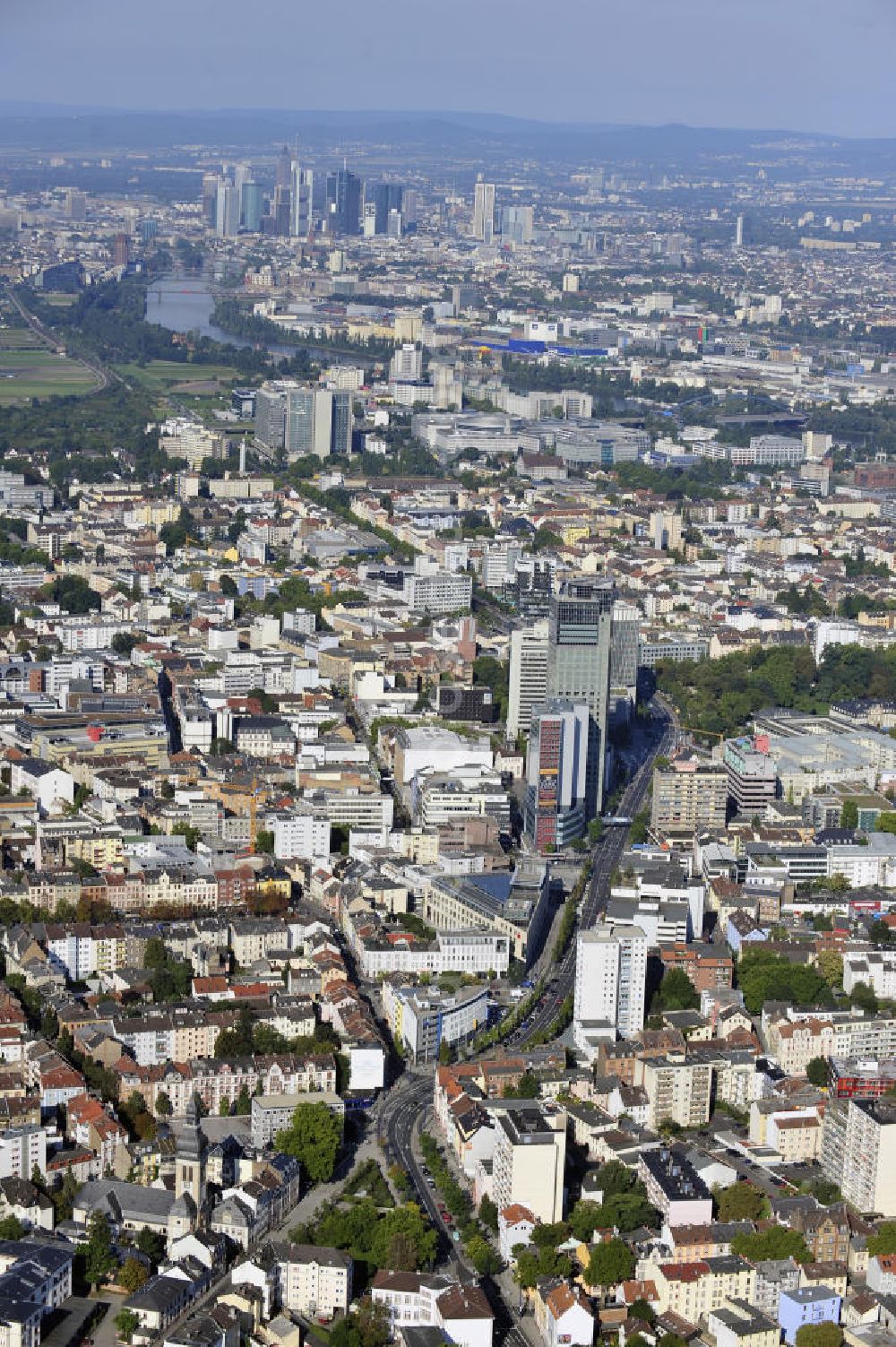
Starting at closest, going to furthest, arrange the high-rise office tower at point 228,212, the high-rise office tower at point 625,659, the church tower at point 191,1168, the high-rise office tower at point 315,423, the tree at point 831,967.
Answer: the church tower at point 191,1168
the tree at point 831,967
the high-rise office tower at point 625,659
the high-rise office tower at point 315,423
the high-rise office tower at point 228,212

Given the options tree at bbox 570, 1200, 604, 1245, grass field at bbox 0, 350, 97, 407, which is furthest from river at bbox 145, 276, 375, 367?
tree at bbox 570, 1200, 604, 1245

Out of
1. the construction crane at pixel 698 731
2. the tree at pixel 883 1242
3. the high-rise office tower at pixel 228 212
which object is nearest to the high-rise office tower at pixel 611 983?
the tree at pixel 883 1242

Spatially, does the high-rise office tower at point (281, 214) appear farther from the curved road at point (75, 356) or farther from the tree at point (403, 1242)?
the tree at point (403, 1242)

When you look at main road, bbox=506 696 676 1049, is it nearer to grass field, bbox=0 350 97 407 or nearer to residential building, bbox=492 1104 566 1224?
residential building, bbox=492 1104 566 1224

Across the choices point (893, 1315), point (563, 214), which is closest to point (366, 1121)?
point (893, 1315)

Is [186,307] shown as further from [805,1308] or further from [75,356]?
[805,1308]
